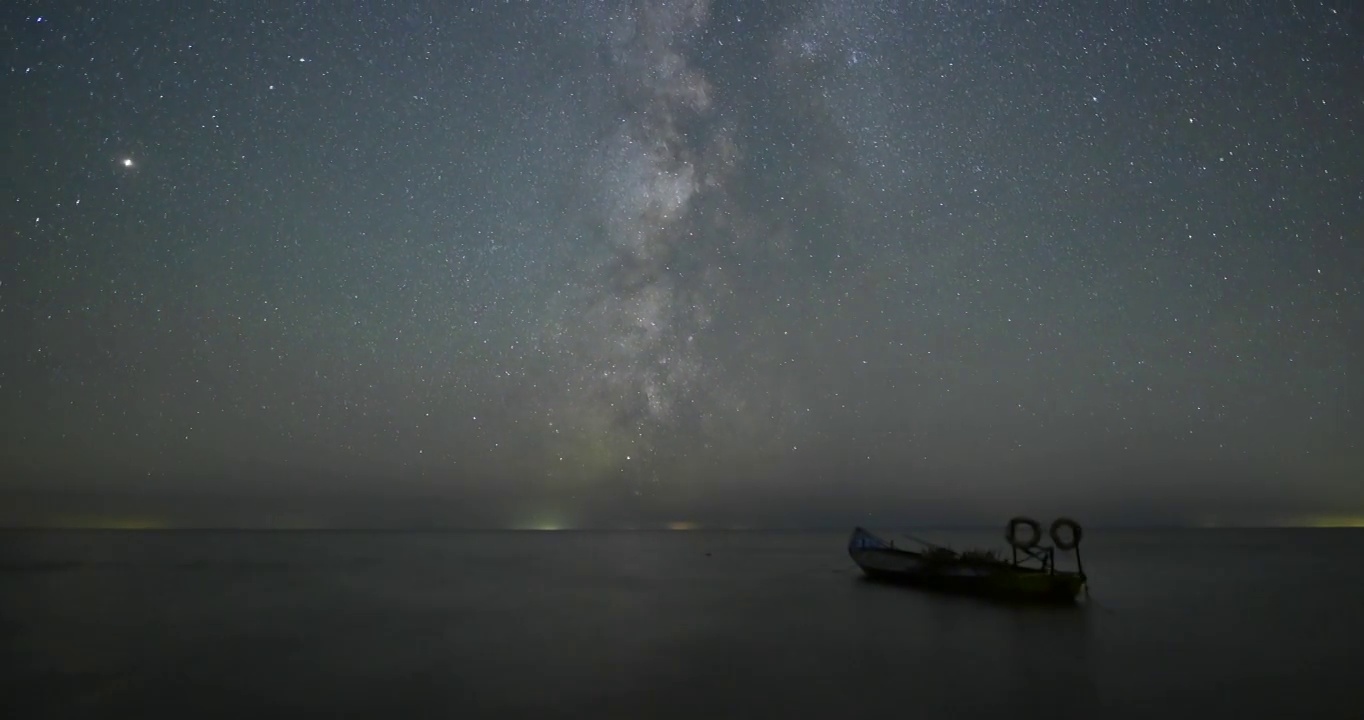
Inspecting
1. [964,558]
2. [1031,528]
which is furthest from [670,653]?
[964,558]

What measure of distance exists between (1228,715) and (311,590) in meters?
41.2

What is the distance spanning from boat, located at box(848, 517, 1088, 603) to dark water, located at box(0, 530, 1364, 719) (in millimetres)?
1476

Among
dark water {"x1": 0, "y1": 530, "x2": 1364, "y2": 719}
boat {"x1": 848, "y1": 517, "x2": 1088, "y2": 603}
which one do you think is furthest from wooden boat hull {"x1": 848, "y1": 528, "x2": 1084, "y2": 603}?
dark water {"x1": 0, "y1": 530, "x2": 1364, "y2": 719}

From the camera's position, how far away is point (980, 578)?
110ft

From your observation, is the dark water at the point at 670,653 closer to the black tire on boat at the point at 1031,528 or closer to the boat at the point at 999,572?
the boat at the point at 999,572

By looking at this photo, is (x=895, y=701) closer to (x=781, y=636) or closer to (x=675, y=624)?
(x=781, y=636)

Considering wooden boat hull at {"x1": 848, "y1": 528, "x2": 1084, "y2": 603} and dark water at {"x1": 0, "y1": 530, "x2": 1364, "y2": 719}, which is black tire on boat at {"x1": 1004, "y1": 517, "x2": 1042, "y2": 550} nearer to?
wooden boat hull at {"x1": 848, "y1": 528, "x2": 1084, "y2": 603}

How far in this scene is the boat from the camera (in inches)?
1228

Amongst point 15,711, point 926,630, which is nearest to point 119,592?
point 15,711

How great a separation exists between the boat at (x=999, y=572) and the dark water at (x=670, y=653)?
58.1 inches

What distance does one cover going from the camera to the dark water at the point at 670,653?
16453mm

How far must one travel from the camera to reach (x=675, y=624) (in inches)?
1150

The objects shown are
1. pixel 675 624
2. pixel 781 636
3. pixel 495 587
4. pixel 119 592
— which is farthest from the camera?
pixel 495 587

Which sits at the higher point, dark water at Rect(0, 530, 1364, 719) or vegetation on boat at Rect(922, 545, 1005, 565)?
vegetation on boat at Rect(922, 545, 1005, 565)
